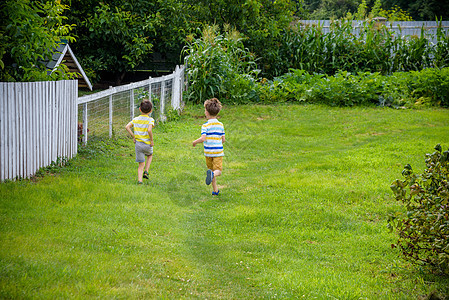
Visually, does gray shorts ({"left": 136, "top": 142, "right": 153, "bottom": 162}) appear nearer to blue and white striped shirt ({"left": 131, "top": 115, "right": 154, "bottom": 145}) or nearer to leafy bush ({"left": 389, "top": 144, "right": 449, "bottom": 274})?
blue and white striped shirt ({"left": 131, "top": 115, "right": 154, "bottom": 145})

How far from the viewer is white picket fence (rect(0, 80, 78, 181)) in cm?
619

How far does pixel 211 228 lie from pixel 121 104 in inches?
239

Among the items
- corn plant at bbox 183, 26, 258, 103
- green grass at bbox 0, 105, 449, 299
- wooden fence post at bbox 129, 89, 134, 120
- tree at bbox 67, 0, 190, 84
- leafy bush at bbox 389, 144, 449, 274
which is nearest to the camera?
green grass at bbox 0, 105, 449, 299

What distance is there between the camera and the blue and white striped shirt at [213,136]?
7004 mm

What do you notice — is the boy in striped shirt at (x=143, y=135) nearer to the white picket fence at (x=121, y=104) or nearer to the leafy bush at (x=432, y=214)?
the white picket fence at (x=121, y=104)

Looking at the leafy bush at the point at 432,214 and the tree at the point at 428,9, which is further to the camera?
the tree at the point at 428,9

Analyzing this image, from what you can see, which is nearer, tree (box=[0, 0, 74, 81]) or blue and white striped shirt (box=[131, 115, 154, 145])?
tree (box=[0, 0, 74, 81])

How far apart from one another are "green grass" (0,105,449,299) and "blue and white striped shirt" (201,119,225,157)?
2.23 ft

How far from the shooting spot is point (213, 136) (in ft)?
23.1

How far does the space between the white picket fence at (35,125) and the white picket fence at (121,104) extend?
2.15 feet

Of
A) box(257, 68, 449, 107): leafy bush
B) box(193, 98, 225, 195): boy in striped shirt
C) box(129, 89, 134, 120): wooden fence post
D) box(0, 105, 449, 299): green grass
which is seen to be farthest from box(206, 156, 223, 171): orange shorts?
box(257, 68, 449, 107): leafy bush

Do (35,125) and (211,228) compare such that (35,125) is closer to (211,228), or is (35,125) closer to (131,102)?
(211,228)

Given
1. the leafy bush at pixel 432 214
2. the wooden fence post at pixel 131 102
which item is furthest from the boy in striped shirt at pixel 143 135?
the leafy bush at pixel 432 214

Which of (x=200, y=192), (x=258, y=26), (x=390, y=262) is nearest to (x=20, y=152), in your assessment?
(x=200, y=192)
